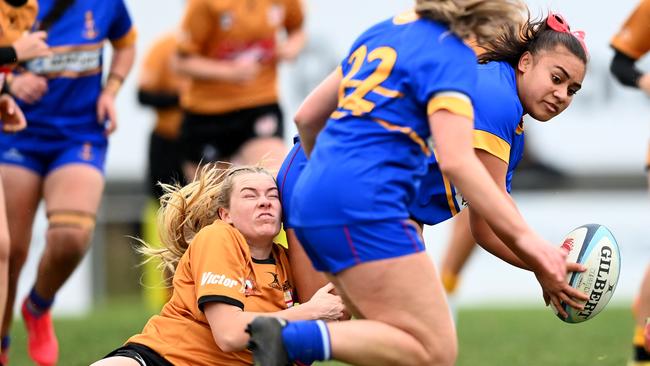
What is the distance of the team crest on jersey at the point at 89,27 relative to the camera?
643cm

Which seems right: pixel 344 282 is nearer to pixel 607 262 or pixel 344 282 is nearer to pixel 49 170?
pixel 607 262

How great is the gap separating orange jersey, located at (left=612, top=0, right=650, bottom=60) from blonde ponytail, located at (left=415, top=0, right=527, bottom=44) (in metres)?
2.61

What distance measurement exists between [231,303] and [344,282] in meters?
0.48

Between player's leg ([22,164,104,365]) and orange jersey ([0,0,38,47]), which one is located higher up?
orange jersey ([0,0,38,47])

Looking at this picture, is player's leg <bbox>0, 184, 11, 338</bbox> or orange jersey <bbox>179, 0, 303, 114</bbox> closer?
player's leg <bbox>0, 184, 11, 338</bbox>

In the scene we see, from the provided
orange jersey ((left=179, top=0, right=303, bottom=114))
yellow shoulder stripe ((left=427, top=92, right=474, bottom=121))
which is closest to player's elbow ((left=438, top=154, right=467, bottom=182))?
yellow shoulder stripe ((left=427, top=92, right=474, bottom=121))

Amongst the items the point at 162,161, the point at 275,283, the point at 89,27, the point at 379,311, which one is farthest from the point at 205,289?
the point at 162,161

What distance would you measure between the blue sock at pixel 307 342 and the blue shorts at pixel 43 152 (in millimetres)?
2683

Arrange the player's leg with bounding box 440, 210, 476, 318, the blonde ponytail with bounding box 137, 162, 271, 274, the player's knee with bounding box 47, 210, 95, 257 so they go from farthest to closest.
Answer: the player's leg with bounding box 440, 210, 476, 318, the player's knee with bounding box 47, 210, 95, 257, the blonde ponytail with bounding box 137, 162, 271, 274

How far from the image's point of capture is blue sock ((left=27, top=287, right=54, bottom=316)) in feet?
20.7

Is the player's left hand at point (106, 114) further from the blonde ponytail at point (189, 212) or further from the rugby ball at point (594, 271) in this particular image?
the rugby ball at point (594, 271)

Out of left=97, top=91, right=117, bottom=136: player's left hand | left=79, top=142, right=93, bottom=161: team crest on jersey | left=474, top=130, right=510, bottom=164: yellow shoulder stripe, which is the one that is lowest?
left=79, top=142, right=93, bottom=161: team crest on jersey

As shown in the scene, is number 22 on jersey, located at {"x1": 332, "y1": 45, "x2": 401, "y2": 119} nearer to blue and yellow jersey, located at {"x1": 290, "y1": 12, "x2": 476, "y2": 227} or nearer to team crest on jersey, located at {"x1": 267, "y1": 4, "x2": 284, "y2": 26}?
blue and yellow jersey, located at {"x1": 290, "y1": 12, "x2": 476, "y2": 227}

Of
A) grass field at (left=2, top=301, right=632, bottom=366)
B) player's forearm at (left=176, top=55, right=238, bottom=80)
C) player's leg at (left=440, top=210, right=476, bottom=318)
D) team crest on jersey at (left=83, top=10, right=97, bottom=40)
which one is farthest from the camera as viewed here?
player's forearm at (left=176, top=55, right=238, bottom=80)
